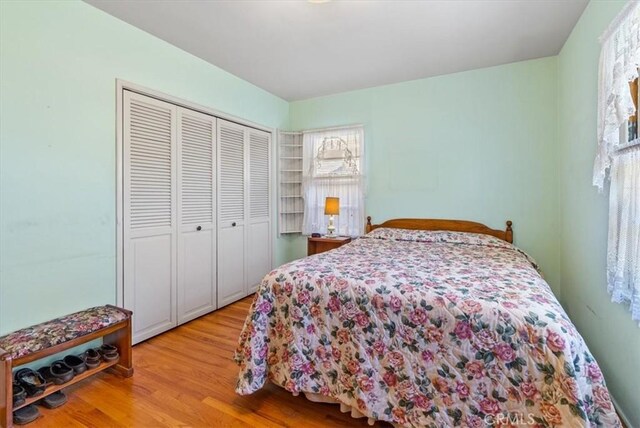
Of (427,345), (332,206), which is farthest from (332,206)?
(427,345)

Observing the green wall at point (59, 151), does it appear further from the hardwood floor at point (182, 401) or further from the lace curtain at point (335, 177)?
the lace curtain at point (335, 177)

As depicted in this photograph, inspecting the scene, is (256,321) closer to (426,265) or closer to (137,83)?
(426,265)

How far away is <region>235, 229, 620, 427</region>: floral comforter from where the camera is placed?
115cm

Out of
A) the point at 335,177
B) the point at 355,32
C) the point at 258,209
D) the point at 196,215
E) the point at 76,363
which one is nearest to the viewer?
the point at 76,363

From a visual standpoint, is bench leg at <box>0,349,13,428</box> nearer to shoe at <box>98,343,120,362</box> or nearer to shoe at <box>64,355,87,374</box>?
shoe at <box>64,355,87,374</box>

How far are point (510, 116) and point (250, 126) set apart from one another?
2.79 metres

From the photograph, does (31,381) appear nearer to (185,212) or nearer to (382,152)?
(185,212)

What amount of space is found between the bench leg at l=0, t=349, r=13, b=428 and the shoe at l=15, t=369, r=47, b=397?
12cm

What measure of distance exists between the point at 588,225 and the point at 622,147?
0.85 m

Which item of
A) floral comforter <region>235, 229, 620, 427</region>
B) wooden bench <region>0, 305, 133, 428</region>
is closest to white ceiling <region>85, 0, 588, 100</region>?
floral comforter <region>235, 229, 620, 427</region>

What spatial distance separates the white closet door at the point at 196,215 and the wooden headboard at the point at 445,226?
1834 mm

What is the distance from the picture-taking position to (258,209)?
3.81m

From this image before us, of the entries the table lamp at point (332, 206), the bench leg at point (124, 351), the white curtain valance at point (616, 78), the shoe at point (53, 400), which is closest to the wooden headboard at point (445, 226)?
the table lamp at point (332, 206)

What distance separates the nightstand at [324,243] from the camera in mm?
3615
